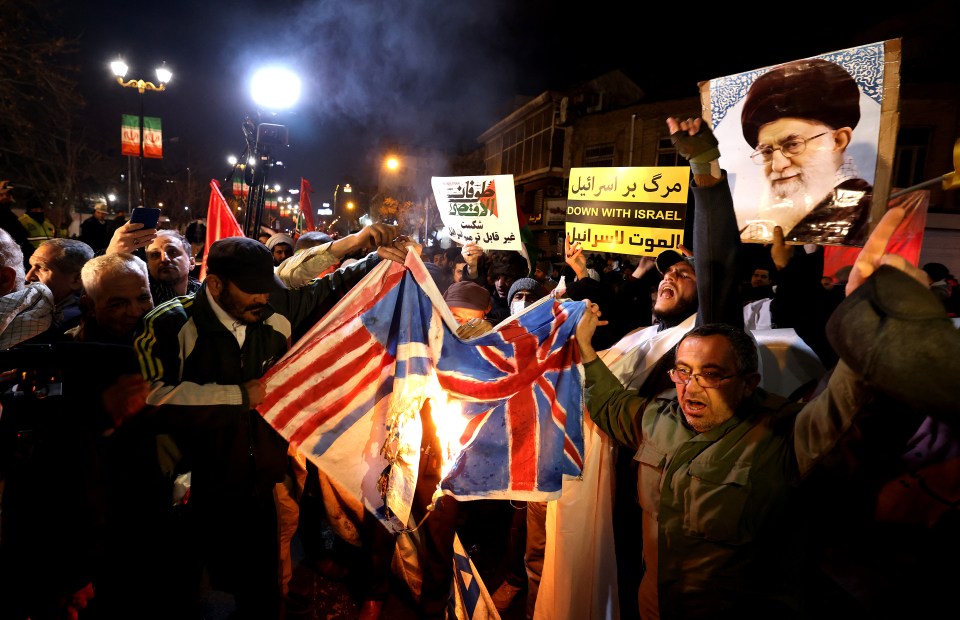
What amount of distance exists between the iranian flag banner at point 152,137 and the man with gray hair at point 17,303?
56.4 ft

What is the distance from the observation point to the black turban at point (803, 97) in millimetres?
3385

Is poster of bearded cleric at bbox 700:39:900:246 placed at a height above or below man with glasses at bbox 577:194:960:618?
above

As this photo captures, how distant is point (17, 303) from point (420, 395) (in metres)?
2.27

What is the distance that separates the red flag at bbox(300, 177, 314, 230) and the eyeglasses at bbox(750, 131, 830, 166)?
30.2 feet

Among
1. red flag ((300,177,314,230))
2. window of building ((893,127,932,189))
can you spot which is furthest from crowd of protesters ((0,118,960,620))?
window of building ((893,127,932,189))

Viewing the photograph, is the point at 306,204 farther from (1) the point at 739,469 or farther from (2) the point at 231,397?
(1) the point at 739,469

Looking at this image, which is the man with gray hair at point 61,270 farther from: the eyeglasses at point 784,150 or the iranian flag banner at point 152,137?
the iranian flag banner at point 152,137

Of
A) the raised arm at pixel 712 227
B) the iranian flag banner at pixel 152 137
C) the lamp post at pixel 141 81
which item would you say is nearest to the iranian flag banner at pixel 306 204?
the lamp post at pixel 141 81

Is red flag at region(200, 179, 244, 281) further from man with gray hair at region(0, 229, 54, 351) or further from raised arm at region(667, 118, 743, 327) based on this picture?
raised arm at region(667, 118, 743, 327)

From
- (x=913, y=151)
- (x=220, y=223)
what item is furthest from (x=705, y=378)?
(x=913, y=151)

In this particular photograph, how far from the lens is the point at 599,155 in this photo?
2730 centimetres

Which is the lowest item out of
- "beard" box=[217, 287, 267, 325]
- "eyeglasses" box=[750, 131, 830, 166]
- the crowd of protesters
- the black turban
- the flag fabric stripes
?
the flag fabric stripes

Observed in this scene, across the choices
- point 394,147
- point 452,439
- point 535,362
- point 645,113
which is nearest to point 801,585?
point 535,362

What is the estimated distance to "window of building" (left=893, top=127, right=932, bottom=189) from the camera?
16016 mm
